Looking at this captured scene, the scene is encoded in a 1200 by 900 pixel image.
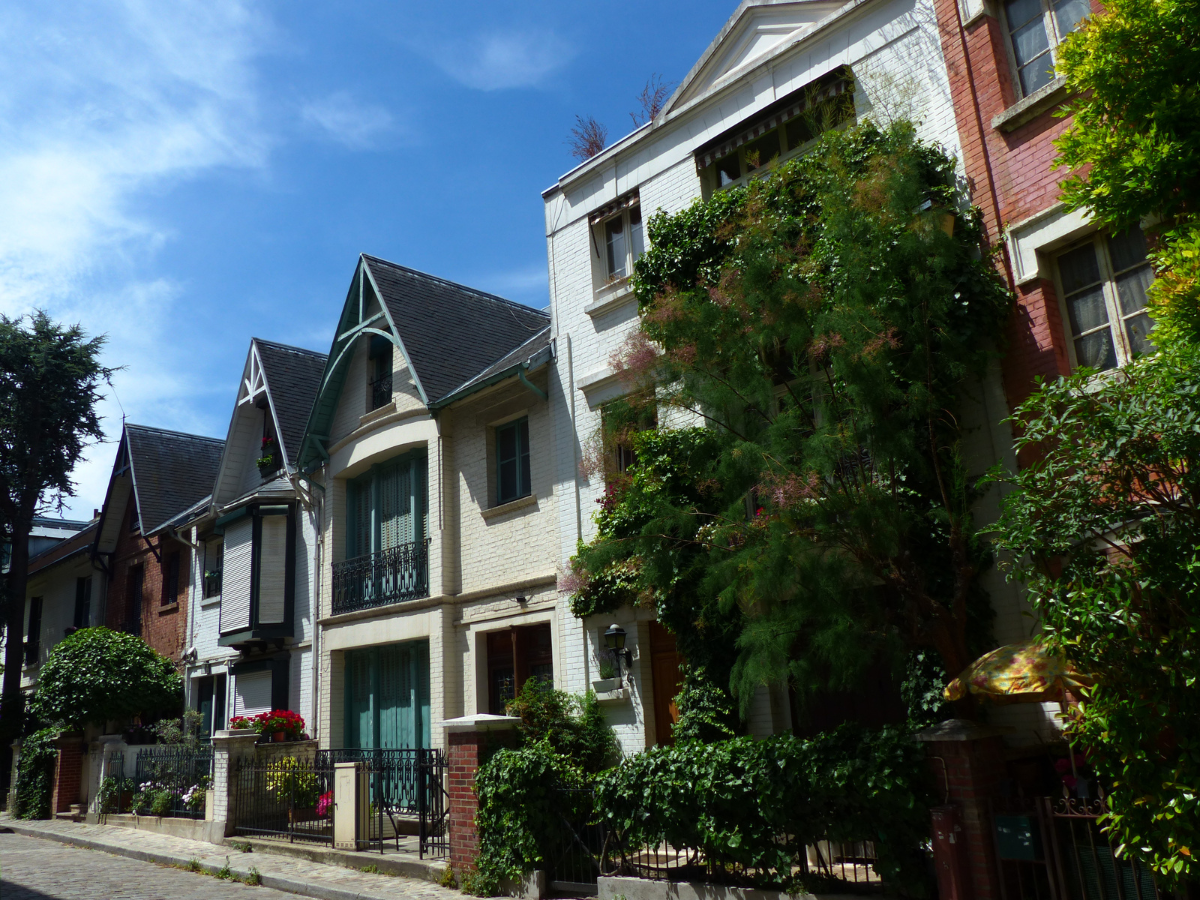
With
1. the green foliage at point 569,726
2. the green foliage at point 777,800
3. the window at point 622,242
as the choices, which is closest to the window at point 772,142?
the window at point 622,242

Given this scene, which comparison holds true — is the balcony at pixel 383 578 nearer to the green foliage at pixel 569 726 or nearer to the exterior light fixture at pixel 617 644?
the green foliage at pixel 569 726

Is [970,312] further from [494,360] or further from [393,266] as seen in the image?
[393,266]

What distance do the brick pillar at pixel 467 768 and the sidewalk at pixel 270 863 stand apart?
0.43 meters

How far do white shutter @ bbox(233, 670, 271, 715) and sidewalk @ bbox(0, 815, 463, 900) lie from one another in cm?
302

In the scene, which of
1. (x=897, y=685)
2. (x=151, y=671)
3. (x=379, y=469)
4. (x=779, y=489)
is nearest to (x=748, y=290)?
(x=779, y=489)

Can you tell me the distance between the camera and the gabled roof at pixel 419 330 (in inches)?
642

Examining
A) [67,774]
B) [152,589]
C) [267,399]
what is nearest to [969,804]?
[267,399]

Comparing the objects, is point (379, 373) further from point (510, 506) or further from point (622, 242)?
point (622, 242)

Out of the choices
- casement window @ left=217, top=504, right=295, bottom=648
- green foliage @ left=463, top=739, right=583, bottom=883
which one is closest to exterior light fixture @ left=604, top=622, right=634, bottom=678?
green foliage @ left=463, top=739, right=583, bottom=883

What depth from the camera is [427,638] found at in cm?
1552

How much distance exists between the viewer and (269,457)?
20859mm

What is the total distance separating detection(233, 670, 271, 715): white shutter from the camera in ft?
61.7

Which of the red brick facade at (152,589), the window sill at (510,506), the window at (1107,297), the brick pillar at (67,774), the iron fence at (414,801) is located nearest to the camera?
the window at (1107,297)

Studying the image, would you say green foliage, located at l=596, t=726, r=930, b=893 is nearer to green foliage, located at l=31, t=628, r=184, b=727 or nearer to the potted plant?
the potted plant
